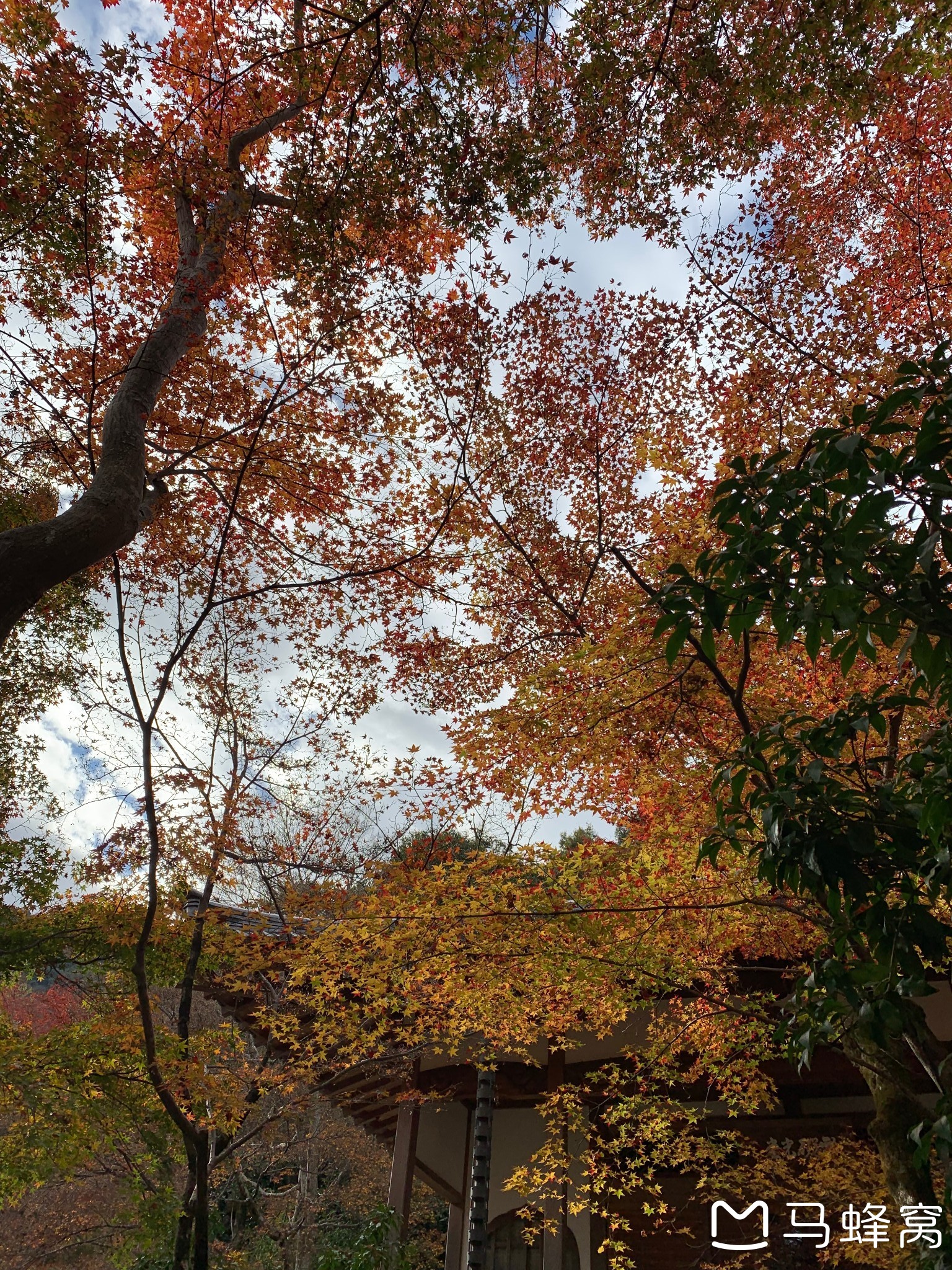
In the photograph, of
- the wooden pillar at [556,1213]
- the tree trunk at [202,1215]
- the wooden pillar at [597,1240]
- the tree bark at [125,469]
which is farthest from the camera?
the wooden pillar at [556,1213]

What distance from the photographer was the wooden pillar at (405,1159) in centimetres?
912

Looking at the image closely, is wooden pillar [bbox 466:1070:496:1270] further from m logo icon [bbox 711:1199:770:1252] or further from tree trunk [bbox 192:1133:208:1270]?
tree trunk [bbox 192:1133:208:1270]

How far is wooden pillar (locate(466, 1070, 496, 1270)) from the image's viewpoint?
7.19 metres

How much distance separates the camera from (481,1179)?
24.5 feet

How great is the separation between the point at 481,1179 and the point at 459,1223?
483cm

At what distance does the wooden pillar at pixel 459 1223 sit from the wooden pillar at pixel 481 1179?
3.33 meters

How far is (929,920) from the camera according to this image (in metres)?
2.18

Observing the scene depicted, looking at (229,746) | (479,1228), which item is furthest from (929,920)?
(229,746)

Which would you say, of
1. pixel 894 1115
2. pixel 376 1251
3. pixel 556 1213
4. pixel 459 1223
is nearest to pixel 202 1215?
pixel 376 1251

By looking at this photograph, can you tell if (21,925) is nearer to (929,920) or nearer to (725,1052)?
(725,1052)

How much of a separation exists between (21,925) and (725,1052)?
8.76m

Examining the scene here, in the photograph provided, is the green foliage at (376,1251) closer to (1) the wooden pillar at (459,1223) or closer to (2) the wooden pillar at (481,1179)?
(2) the wooden pillar at (481,1179)

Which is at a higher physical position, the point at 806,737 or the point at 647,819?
the point at 647,819

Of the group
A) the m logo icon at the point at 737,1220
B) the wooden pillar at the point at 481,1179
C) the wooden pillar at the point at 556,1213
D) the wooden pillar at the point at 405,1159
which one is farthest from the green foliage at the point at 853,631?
the wooden pillar at the point at 405,1159
